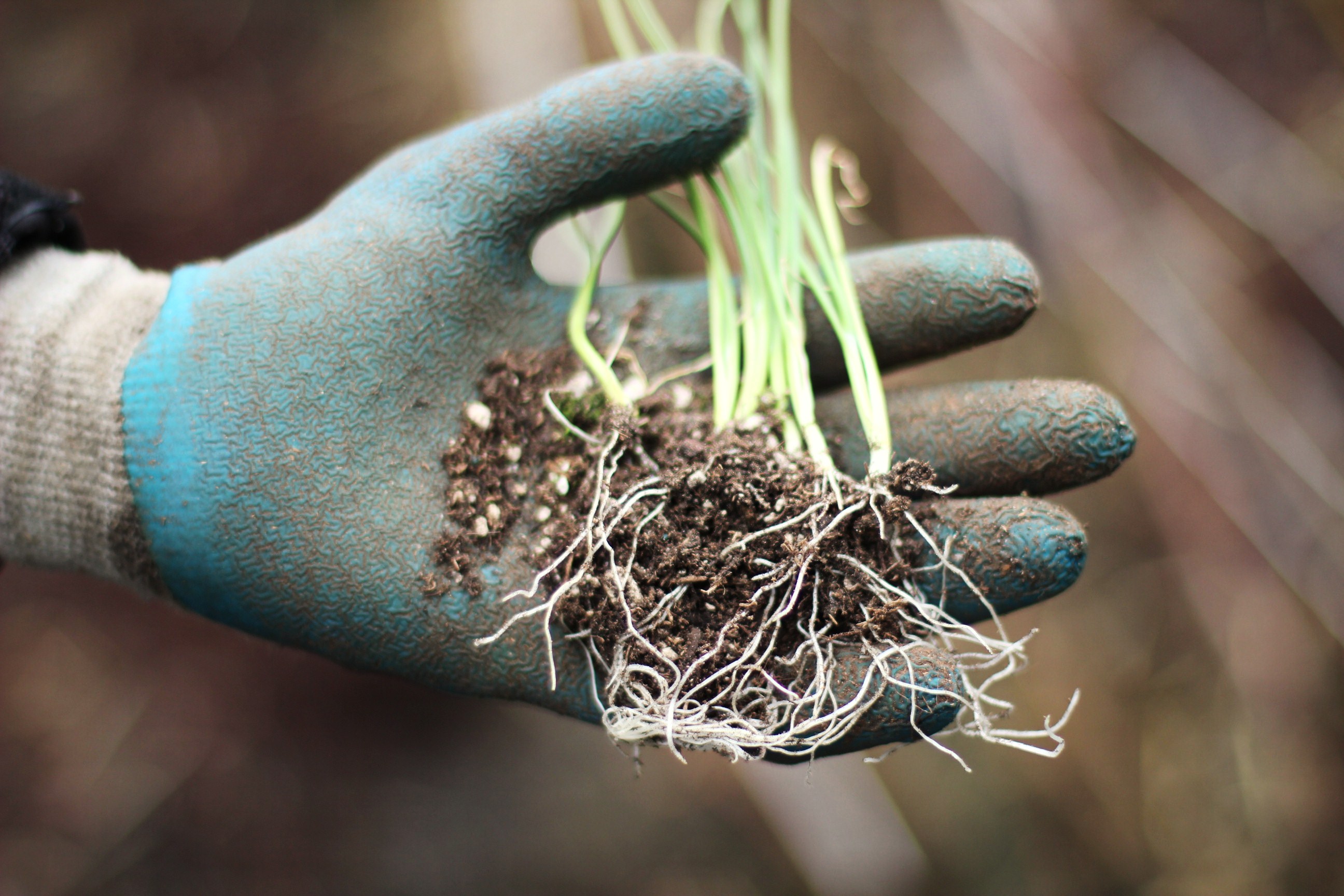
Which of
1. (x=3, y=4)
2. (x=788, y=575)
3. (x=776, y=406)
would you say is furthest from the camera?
(x=3, y=4)

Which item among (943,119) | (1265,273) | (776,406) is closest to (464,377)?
(776,406)

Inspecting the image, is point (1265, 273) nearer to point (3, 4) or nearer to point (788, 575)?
point (788, 575)

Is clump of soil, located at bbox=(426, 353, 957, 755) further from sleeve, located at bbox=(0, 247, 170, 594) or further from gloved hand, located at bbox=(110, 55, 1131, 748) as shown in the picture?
sleeve, located at bbox=(0, 247, 170, 594)

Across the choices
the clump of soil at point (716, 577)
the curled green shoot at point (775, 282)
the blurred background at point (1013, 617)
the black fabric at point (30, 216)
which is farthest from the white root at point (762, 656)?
the blurred background at point (1013, 617)

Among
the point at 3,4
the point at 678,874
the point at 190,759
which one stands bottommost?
the point at 678,874

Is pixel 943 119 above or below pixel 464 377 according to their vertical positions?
above

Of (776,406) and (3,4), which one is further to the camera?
(3,4)

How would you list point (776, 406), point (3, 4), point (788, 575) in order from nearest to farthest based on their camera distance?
point (788, 575) < point (776, 406) < point (3, 4)
